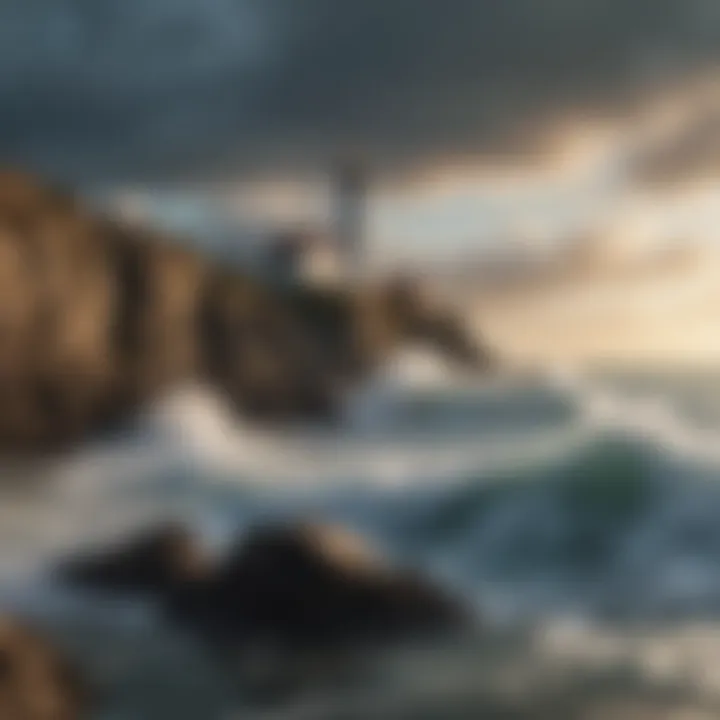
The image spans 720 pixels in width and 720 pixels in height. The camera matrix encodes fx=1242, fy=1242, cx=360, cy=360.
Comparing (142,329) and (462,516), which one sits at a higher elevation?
(142,329)

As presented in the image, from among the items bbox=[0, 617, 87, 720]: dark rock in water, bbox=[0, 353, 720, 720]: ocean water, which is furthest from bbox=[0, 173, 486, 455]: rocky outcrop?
bbox=[0, 617, 87, 720]: dark rock in water

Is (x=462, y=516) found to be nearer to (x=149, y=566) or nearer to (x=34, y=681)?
(x=149, y=566)

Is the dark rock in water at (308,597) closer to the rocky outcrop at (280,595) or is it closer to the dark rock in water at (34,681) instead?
the rocky outcrop at (280,595)

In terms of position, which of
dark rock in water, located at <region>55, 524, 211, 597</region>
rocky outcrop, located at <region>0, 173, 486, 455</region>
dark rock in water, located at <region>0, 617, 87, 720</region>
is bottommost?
dark rock in water, located at <region>0, 617, 87, 720</region>

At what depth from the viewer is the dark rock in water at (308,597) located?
1083mm

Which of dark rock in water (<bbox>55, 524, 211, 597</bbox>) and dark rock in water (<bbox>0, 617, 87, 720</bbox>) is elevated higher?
dark rock in water (<bbox>55, 524, 211, 597</bbox>)

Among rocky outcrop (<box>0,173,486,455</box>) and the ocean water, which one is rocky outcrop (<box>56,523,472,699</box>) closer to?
the ocean water

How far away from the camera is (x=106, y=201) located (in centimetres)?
114

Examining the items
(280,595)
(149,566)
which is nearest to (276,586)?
(280,595)

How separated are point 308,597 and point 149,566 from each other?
0.47 ft

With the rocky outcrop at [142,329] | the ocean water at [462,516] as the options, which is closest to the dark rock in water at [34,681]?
the ocean water at [462,516]

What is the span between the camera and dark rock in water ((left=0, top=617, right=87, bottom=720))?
104 centimetres

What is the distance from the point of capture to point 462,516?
1.10m

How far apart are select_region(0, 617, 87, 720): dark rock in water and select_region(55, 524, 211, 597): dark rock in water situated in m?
0.06
